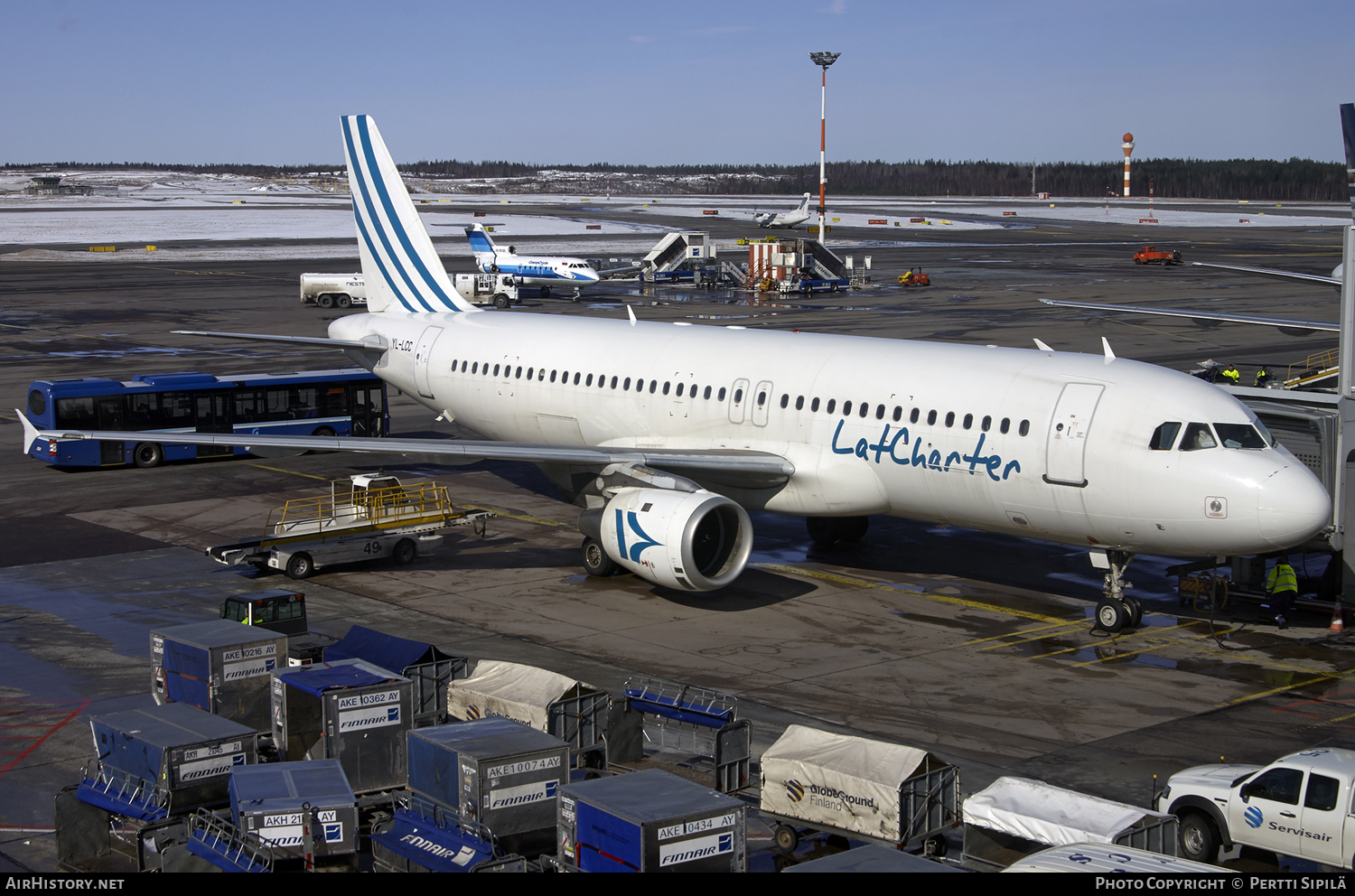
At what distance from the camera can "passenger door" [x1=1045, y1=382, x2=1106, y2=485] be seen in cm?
2416

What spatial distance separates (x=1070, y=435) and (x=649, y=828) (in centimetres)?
1458

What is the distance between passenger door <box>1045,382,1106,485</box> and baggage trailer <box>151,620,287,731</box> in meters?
14.0

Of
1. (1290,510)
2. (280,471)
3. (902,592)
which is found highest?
(1290,510)

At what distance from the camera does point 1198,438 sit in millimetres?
23375

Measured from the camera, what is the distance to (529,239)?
14788 cm

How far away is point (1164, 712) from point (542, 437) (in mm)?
17926

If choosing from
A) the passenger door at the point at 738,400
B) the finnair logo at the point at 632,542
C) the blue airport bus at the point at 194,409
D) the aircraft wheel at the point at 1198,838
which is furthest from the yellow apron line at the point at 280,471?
the aircraft wheel at the point at 1198,838

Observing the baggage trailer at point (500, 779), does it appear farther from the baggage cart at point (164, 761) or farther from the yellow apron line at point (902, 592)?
the yellow apron line at point (902, 592)

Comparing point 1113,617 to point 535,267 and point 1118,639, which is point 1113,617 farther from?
point 535,267

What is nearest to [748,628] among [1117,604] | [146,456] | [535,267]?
[1117,604]

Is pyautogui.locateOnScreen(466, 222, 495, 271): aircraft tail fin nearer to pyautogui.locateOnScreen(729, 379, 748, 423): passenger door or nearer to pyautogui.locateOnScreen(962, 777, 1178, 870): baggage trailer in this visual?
pyautogui.locateOnScreen(729, 379, 748, 423): passenger door

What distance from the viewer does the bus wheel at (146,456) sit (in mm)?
41312

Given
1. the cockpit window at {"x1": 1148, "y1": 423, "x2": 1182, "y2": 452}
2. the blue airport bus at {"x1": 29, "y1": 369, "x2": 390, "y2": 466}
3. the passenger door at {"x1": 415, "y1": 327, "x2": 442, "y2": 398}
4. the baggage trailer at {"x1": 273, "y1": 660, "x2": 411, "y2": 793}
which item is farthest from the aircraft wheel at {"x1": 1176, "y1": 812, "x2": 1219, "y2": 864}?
the blue airport bus at {"x1": 29, "y1": 369, "x2": 390, "y2": 466}

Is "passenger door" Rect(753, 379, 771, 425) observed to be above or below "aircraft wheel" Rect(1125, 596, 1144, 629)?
above
